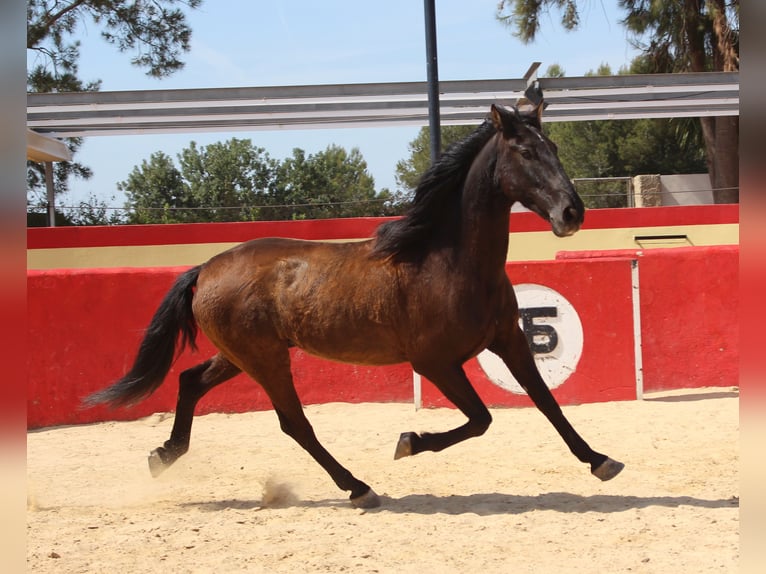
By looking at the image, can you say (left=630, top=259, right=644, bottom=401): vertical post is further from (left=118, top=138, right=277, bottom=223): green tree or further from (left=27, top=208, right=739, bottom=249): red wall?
(left=118, top=138, right=277, bottom=223): green tree

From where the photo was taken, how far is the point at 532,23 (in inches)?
840

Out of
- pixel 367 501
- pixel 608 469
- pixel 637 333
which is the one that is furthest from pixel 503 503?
pixel 637 333

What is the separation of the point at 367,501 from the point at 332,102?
34.8 ft

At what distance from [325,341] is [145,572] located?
5.64 feet

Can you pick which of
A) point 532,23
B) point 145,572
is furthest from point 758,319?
point 532,23

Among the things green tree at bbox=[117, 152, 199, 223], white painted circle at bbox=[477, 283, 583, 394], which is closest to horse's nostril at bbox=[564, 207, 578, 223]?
white painted circle at bbox=[477, 283, 583, 394]

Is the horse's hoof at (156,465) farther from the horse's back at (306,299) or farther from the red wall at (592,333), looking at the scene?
the red wall at (592,333)

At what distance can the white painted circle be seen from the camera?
7305 millimetres

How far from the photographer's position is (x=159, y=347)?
5.33 metres

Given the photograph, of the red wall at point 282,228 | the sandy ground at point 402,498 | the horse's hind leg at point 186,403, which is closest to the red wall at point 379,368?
the sandy ground at point 402,498

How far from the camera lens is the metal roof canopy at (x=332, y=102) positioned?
45.9 feet

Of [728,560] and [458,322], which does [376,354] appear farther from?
[728,560]

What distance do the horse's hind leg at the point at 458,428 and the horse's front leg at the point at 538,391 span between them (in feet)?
0.94

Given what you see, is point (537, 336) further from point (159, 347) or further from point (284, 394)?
point (159, 347)
